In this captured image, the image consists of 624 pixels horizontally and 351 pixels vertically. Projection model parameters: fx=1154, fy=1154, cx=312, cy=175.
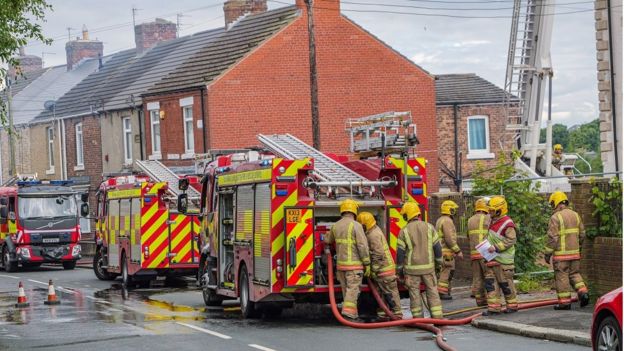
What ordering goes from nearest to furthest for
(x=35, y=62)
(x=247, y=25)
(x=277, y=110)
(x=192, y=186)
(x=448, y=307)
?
(x=448, y=307), (x=192, y=186), (x=277, y=110), (x=247, y=25), (x=35, y=62)

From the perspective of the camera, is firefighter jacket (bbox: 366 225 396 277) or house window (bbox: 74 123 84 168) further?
house window (bbox: 74 123 84 168)

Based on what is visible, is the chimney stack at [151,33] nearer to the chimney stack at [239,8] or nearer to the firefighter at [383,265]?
the chimney stack at [239,8]

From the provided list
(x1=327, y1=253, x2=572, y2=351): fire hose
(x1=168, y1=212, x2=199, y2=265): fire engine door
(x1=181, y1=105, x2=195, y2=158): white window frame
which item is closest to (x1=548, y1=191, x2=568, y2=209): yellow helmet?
(x1=327, y1=253, x2=572, y2=351): fire hose

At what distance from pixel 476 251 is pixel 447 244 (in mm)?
1933

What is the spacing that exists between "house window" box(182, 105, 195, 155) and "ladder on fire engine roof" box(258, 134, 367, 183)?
19.2 metres

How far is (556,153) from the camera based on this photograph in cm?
3064

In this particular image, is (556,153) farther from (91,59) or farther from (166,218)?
(91,59)

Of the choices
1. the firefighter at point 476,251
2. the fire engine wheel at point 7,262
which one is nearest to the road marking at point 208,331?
the firefighter at point 476,251

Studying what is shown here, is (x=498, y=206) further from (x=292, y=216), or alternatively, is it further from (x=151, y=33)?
(x=151, y=33)

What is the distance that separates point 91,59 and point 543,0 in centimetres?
4023

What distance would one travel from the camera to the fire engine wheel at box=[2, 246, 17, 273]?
1443 inches

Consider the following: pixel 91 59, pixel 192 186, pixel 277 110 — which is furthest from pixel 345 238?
pixel 91 59

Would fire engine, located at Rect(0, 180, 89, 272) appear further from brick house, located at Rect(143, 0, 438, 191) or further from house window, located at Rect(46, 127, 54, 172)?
house window, located at Rect(46, 127, 54, 172)

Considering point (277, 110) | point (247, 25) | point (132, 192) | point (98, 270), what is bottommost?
point (98, 270)
